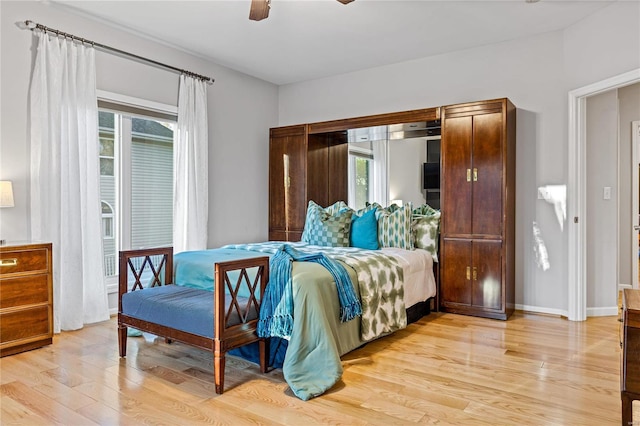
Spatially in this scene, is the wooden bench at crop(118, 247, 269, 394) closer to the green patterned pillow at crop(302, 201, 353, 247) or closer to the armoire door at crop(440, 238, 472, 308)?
the green patterned pillow at crop(302, 201, 353, 247)

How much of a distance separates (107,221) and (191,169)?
3.25 feet

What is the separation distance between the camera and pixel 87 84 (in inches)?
148

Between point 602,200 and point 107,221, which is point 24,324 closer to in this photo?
point 107,221

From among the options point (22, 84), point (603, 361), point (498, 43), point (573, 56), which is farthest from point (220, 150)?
point (603, 361)

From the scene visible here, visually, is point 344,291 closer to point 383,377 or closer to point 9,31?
point 383,377

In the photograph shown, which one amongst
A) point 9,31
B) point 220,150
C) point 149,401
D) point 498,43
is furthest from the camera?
point 220,150

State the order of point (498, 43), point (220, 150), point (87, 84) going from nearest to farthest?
point (87, 84) < point (498, 43) < point (220, 150)

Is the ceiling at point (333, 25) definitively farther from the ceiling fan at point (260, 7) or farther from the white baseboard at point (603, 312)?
the white baseboard at point (603, 312)

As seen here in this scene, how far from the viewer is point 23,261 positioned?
10.1 feet

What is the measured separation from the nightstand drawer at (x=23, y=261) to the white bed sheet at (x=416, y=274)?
2.75 meters

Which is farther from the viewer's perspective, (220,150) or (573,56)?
(220,150)

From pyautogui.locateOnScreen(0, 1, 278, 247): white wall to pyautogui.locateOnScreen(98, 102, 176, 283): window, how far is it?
300 mm

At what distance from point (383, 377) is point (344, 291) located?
59cm

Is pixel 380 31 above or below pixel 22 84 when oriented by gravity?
above
